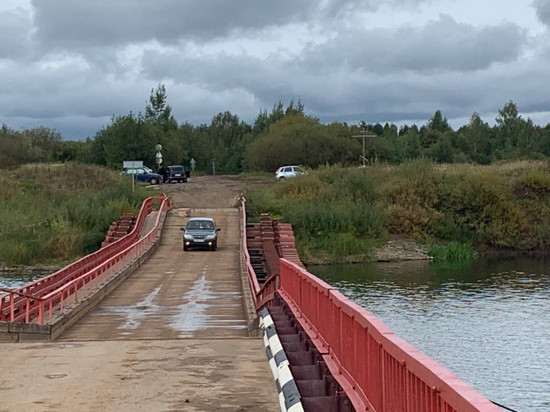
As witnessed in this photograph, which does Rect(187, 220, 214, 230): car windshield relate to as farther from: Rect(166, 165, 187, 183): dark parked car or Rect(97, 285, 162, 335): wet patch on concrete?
Rect(166, 165, 187, 183): dark parked car

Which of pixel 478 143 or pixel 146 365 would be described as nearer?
pixel 146 365

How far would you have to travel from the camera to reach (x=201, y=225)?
50438 mm

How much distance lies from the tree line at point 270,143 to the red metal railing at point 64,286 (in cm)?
5222

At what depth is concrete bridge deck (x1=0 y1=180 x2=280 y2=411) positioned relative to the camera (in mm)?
11289

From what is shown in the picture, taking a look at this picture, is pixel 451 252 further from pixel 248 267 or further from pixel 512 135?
pixel 512 135

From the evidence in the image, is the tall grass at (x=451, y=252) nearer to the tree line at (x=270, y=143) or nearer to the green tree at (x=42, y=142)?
the tree line at (x=270, y=143)

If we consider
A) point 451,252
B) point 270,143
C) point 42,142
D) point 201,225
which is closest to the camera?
point 201,225

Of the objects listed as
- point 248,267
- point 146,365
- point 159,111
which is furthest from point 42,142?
point 146,365

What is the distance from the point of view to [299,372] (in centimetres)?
1130

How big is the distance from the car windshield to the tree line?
4206 cm

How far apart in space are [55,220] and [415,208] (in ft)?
94.4

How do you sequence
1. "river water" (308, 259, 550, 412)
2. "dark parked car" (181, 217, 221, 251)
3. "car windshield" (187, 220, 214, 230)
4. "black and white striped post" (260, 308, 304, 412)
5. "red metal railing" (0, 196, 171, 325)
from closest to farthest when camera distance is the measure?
"black and white striped post" (260, 308, 304, 412) → "red metal railing" (0, 196, 171, 325) → "river water" (308, 259, 550, 412) → "dark parked car" (181, 217, 221, 251) → "car windshield" (187, 220, 214, 230)

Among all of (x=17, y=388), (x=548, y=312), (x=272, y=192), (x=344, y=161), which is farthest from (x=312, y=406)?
(x=344, y=161)

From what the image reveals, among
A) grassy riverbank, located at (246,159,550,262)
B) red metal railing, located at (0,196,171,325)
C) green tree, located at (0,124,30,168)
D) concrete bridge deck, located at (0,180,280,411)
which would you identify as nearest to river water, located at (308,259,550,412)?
grassy riverbank, located at (246,159,550,262)
